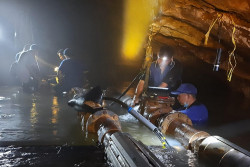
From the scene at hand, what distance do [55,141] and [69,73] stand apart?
5337mm

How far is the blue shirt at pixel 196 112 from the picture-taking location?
6.32 metres

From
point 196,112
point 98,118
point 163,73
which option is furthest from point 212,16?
point 98,118

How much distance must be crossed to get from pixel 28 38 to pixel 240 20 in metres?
15.8

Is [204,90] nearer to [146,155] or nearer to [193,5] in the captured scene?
[193,5]

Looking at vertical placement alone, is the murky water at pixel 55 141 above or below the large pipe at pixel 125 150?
below

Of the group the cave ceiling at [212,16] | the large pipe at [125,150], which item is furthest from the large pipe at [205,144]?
the cave ceiling at [212,16]

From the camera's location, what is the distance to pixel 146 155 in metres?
2.76

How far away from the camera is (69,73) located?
931cm

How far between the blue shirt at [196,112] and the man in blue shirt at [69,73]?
16.2 ft

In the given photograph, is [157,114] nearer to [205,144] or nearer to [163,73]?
[163,73]

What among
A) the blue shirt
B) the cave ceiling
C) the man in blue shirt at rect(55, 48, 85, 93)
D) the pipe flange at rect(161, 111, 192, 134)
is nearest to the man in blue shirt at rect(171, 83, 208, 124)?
the blue shirt

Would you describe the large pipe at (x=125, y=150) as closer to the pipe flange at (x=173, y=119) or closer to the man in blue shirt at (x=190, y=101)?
the pipe flange at (x=173, y=119)

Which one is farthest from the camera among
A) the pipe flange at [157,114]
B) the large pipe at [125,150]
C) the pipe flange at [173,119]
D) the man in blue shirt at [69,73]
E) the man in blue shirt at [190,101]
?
the man in blue shirt at [69,73]

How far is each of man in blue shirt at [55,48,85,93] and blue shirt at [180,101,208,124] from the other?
4935mm
